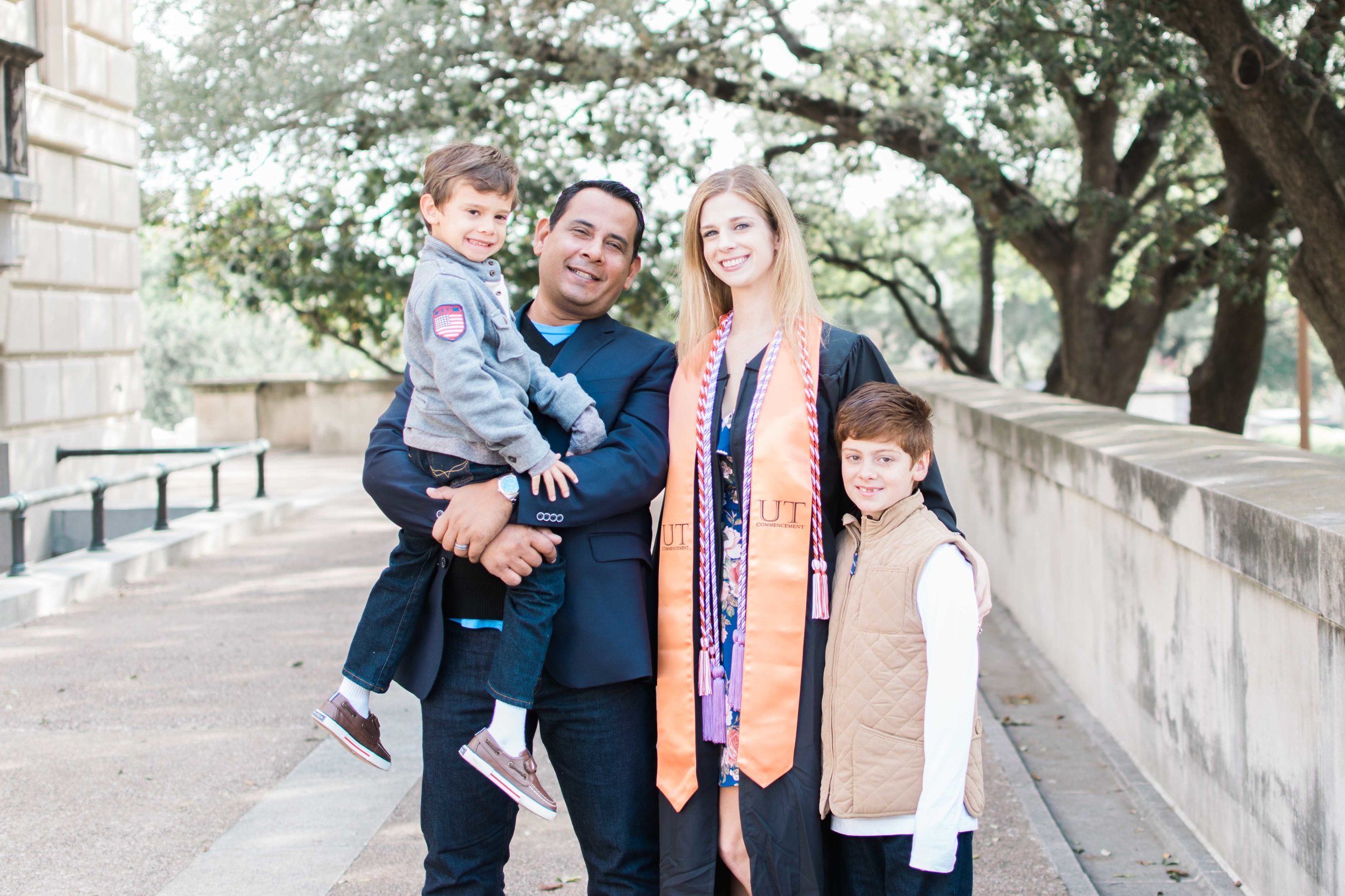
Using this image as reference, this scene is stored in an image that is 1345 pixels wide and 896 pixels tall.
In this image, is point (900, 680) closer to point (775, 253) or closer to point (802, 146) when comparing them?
point (775, 253)

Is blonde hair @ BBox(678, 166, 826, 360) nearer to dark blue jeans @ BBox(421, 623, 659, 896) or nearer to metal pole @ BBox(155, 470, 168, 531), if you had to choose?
dark blue jeans @ BBox(421, 623, 659, 896)

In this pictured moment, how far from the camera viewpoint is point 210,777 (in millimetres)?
5074

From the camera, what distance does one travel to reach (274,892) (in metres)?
3.96

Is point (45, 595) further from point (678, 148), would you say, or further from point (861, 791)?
point (678, 148)

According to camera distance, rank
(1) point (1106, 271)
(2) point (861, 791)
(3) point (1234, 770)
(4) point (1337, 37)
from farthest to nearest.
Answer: (1) point (1106, 271) → (4) point (1337, 37) → (3) point (1234, 770) → (2) point (861, 791)

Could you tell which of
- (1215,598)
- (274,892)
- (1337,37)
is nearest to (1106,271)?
(1337,37)

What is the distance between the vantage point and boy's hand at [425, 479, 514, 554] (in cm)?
279

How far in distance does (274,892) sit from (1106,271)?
11.7m

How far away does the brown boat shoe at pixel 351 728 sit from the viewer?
3.10 metres

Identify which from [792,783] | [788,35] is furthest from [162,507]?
[792,783]

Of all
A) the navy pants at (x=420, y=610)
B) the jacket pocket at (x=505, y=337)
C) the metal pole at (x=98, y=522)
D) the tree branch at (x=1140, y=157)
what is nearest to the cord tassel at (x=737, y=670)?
the navy pants at (x=420, y=610)

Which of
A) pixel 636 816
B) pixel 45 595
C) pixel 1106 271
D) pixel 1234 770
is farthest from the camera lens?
pixel 1106 271

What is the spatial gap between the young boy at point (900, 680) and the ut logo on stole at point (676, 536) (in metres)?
0.37

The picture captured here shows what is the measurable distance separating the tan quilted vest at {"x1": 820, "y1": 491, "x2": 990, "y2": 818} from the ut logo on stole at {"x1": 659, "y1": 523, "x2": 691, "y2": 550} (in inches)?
15.2
